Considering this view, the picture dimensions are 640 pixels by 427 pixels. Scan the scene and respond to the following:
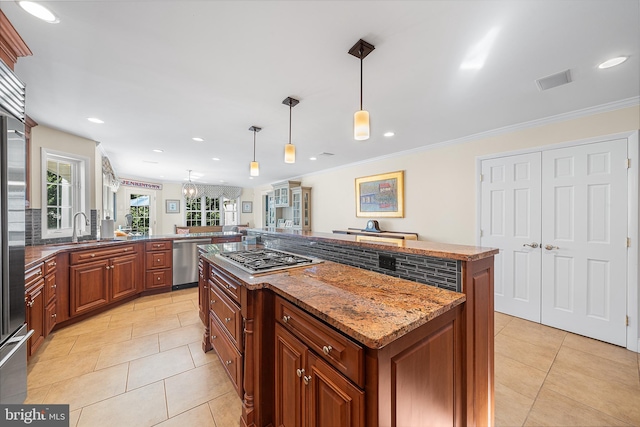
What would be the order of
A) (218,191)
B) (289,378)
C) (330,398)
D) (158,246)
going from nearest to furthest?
(330,398), (289,378), (158,246), (218,191)

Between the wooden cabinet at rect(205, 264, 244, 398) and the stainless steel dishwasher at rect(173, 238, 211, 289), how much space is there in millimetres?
2289

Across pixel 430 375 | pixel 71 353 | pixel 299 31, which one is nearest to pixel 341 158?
pixel 299 31

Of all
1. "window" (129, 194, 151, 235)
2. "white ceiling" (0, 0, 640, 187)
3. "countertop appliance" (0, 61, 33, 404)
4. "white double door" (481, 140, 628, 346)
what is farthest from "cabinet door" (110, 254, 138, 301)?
"white double door" (481, 140, 628, 346)

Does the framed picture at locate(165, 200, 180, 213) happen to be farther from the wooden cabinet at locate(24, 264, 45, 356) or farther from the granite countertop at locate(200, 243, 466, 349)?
the granite countertop at locate(200, 243, 466, 349)

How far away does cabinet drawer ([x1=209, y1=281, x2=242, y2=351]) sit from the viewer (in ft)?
4.99

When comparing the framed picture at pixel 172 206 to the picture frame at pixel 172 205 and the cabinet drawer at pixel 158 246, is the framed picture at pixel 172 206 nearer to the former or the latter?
the picture frame at pixel 172 205

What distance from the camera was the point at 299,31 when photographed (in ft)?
4.75

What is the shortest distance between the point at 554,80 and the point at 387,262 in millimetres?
2139

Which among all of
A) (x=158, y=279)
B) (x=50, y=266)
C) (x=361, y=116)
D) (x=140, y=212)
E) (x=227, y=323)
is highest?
(x=361, y=116)

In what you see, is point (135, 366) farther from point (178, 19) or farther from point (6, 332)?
point (178, 19)

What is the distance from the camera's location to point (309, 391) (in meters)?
1.04

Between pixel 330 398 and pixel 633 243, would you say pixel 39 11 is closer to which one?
pixel 330 398

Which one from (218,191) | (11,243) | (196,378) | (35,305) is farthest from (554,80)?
(218,191)

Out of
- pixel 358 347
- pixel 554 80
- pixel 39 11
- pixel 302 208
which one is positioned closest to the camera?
pixel 358 347
